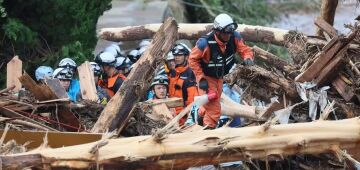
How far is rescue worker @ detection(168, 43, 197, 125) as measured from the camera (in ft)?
34.8

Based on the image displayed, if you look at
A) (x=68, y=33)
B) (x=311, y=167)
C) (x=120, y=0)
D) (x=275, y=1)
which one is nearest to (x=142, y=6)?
(x=120, y=0)

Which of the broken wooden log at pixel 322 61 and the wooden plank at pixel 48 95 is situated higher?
the broken wooden log at pixel 322 61

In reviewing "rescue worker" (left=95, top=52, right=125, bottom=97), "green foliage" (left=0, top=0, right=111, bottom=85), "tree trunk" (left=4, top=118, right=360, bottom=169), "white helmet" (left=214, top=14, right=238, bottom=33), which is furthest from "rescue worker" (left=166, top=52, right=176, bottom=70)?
"tree trunk" (left=4, top=118, right=360, bottom=169)

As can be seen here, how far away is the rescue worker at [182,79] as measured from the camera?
10.6m

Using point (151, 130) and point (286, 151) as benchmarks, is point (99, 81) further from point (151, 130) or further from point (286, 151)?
point (286, 151)

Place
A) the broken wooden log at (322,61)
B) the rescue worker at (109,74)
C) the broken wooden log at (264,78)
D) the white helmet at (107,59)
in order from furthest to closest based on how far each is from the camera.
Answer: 1. the white helmet at (107,59)
2. the rescue worker at (109,74)
3. the broken wooden log at (264,78)
4. the broken wooden log at (322,61)

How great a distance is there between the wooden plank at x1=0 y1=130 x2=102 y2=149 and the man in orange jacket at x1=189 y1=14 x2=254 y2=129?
8.70 feet

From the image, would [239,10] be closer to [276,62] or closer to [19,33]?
[19,33]

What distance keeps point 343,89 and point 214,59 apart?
1931 millimetres

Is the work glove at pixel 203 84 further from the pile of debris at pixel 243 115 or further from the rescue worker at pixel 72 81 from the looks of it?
the rescue worker at pixel 72 81

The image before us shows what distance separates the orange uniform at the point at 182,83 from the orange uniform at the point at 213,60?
1.32 meters

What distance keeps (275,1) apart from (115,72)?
13645 millimetres

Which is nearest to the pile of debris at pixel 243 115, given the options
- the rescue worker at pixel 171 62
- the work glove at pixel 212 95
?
the work glove at pixel 212 95

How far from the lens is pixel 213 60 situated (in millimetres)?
9055
